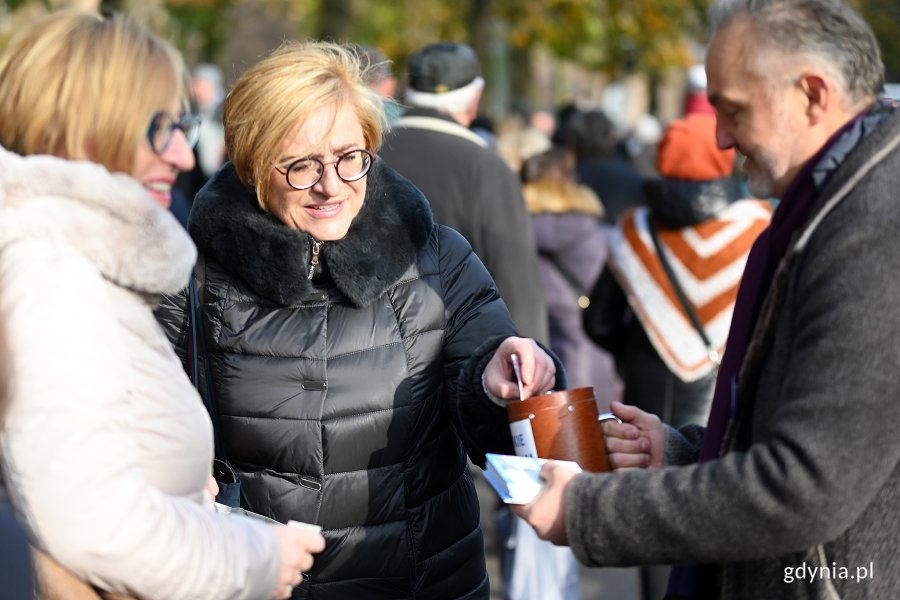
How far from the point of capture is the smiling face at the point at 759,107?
2.18 metres

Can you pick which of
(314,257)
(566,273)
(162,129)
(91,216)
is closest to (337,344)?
(314,257)

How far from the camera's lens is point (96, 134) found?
216 cm

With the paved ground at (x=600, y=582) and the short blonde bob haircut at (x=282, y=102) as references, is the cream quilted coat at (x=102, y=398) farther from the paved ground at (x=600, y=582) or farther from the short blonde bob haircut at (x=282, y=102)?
the paved ground at (x=600, y=582)

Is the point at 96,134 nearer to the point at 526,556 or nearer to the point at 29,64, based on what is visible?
the point at 29,64

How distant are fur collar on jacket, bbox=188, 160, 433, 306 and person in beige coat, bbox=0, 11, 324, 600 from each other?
0.68 metres

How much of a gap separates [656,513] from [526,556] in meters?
2.89

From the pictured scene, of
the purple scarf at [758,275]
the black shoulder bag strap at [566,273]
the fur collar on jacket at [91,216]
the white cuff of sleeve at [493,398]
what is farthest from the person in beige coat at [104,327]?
the black shoulder bag strap at [566,273]

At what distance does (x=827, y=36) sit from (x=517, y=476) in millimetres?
952

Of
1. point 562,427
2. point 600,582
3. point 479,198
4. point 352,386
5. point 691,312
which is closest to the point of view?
point 562,427

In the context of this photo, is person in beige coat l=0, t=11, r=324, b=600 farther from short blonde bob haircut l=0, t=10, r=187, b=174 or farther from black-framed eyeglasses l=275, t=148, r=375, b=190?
black-framed eyeglasses l=275, t=148, r=375, b=190

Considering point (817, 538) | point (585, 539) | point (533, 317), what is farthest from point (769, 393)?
point (533, 317)

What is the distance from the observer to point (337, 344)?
9.77 feet

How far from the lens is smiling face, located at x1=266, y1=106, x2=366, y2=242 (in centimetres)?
301

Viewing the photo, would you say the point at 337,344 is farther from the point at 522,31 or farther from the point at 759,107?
the point at 522,31
